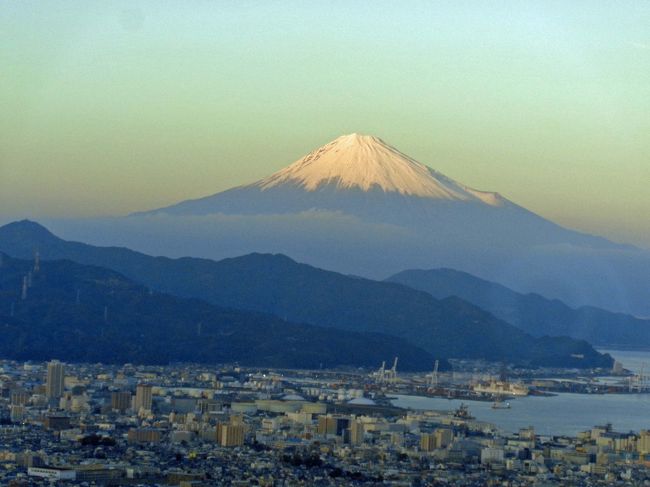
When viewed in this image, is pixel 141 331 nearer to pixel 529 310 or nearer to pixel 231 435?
pixel 529 310

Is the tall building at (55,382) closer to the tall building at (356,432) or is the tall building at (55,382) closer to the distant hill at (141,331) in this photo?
the tall building at (356,432)

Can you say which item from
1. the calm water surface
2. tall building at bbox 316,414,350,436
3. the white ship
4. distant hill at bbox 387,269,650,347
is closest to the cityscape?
tall building at bbox 316,414,350,436

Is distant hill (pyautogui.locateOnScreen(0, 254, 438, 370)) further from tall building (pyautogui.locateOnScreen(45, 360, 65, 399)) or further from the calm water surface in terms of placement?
tall building (pyautogui.locateOnScreen(45, 360, 65, 399))

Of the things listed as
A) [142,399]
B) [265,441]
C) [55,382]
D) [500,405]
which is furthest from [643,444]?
[55,382]

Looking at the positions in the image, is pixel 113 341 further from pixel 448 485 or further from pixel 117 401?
pixel 448 485

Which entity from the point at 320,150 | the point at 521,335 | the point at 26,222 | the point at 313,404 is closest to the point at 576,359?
the point at 521,335

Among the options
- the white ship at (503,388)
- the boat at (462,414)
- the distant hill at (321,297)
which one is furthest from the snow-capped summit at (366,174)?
the boat at (462,414)

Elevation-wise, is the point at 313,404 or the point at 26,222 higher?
the point at 26,222
